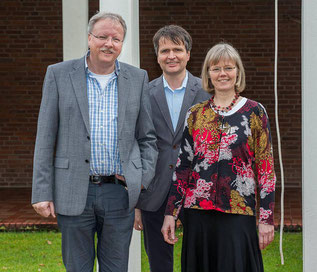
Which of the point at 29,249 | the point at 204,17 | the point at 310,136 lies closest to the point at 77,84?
the point at 310,136

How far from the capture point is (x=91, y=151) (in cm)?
311

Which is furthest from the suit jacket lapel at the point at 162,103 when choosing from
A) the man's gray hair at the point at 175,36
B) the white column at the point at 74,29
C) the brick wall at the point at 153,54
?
the brick wall at the point at 153,54

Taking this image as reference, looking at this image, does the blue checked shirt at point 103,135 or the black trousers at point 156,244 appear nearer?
the blue checked shirt at point 103,135

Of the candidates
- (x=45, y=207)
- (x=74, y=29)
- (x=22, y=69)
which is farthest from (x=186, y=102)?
(x=22, y=69)

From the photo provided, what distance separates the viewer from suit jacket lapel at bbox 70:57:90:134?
10.1 ft

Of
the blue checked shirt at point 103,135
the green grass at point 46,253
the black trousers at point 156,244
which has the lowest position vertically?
the green grass at point 46,253

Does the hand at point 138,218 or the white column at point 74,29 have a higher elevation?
the white column at point 74,29

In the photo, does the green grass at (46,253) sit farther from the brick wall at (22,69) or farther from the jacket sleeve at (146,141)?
the brick wall at (22,69)

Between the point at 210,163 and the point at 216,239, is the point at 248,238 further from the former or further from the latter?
the point at 210,163

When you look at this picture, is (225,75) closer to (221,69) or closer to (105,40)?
(221,69)

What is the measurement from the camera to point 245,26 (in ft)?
31.4

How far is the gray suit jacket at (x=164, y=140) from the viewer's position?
3.55 metres

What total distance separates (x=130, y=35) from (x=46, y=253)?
2.94 metres

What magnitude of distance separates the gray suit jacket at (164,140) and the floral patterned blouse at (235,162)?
46cm
